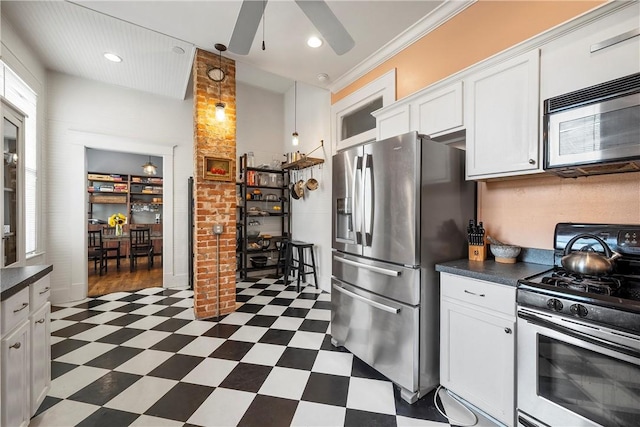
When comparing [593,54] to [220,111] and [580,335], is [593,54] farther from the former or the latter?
[220,111]

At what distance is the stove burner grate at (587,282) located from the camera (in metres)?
1.21

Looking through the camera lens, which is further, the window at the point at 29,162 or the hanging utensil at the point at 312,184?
the hanging utensil at the point at 312,184

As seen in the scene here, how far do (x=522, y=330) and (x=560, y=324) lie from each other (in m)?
0.18

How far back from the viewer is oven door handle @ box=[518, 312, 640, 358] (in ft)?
3.42

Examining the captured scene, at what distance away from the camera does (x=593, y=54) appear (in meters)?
1.41

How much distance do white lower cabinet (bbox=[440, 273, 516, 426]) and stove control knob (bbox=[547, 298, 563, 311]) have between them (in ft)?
0.55

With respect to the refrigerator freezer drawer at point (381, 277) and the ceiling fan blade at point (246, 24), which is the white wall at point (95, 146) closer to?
the ceiling fan blade at point (246, 24)

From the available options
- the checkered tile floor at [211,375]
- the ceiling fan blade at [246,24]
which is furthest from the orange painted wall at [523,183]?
the ceiling fan blade at [246,24]

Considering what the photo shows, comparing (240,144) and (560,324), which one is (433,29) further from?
(240,144)

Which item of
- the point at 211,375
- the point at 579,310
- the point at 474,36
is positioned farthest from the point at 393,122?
the point at 211,375

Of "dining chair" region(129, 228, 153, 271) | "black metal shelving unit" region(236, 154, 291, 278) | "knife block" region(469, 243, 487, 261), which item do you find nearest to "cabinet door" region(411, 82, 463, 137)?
"knife block" region(469, 243, 487, 261)

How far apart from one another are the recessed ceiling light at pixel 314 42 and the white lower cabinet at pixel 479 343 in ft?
8.61

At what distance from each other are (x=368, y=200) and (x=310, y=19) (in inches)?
48.8

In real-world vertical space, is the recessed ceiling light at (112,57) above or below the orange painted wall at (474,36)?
above
